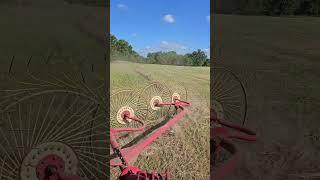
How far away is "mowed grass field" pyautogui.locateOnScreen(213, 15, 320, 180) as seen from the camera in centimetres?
222

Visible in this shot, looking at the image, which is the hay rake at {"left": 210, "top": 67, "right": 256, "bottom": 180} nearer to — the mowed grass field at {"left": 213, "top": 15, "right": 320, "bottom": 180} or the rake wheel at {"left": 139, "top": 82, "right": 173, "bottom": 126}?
the mowed grass field at {"left": 213, "top": 15, "right": 320, "bottom": 180}

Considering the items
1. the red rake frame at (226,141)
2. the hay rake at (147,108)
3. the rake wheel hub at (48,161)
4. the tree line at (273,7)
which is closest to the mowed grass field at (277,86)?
the red rake frame at (226,141)

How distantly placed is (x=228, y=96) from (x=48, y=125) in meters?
1.48

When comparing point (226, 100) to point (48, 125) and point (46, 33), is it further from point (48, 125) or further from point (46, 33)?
point (48, 125)

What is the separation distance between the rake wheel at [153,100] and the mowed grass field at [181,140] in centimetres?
6

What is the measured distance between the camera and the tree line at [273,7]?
4133 mm

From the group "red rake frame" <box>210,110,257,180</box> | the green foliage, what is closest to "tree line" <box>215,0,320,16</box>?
the green foliage

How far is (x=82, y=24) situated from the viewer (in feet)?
7.77

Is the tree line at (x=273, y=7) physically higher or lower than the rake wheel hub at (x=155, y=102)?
higher

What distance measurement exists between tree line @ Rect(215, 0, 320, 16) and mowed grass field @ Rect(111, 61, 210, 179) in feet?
3.52

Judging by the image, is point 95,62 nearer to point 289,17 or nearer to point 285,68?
point 285,68

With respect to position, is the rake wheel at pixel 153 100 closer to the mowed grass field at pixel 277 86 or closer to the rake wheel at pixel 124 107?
the rake wheel at pixel 124 107

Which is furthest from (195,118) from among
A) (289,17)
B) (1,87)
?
(289,17)

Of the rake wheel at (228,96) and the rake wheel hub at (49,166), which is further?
the rake wheel at (228,96)
